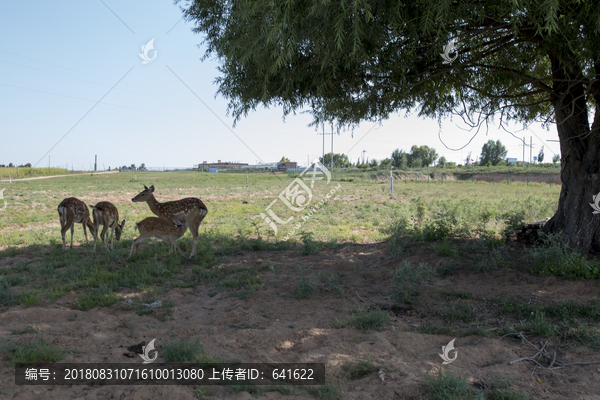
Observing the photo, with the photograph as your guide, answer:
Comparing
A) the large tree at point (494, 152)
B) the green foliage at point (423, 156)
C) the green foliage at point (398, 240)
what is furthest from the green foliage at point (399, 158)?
the green foliage at point (398, 240)

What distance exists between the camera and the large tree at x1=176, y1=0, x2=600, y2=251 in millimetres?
5219

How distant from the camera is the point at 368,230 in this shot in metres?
13.7

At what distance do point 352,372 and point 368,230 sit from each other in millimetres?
10051

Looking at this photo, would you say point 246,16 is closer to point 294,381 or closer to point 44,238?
point 294,381

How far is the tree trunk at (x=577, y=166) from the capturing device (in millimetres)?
7695

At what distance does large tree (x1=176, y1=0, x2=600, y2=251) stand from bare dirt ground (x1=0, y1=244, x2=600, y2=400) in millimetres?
3478

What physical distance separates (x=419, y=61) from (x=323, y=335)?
606cm

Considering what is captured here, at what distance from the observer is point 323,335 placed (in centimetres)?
484

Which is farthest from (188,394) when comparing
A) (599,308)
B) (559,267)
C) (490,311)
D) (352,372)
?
(559,267)

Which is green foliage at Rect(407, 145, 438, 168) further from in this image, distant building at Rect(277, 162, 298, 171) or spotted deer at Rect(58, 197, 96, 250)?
spotted deer at Rect(58, 197, 96, 250)

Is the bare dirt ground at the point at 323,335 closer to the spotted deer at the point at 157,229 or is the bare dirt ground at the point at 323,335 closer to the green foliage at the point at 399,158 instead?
the spotted deer at the point at 157,229

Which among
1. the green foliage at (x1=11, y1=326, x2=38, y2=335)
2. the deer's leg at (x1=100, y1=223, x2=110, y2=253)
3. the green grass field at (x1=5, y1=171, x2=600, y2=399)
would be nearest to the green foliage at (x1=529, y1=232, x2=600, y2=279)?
the green grass field at (x1=5, y1=171, x2=600, y2=399)

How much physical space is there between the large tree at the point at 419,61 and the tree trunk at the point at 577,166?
2 cm
